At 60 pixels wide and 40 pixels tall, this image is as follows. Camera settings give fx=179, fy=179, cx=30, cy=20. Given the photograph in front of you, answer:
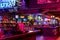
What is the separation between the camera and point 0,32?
457cm

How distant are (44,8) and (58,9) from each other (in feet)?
5.93

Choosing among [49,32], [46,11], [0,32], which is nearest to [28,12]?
[46,11]

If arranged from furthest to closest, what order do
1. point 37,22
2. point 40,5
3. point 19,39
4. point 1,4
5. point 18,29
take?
point 40,5
point 37,22
point 1,4
point 18,29
point 19,39

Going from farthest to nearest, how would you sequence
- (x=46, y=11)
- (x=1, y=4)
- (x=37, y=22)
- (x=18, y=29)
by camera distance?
(x=46, y=11)
(x=37, y=22)
(x=1, y=4)
(x=18, y=29)

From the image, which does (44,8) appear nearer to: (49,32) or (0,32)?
(49,32)

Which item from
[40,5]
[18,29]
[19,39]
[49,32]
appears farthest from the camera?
[40,5]

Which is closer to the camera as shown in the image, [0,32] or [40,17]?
[0,32]

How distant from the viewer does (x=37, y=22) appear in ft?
63.1

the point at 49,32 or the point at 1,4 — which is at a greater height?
the point at 1,4

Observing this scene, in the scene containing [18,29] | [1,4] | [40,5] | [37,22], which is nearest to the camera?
[18,29]

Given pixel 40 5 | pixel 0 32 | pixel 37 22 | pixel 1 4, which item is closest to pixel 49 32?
pixel 37 22

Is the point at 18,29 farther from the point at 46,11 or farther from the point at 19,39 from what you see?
the point at 46,11

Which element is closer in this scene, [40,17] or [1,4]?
[1,4]

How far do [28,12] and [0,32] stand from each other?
57.9 ft
